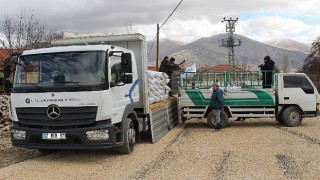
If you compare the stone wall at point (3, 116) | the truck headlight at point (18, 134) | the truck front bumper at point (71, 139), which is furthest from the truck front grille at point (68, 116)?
the stone wall at point (3, 116)

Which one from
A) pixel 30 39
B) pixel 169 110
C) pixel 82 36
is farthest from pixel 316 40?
pixel 82 36

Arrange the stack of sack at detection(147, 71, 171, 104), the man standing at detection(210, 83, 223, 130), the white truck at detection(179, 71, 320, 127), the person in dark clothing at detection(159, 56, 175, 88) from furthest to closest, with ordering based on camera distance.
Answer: the person in dark clothing at detection(159, 56, 175, 88) < the white truck at detection(179, 71, 320, 127) < the man standing at detection(210, 83, 223, 130) < the stack of sack at detection(147, 71, 171, 104)

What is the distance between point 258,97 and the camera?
47.1 feet

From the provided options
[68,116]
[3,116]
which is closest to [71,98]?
[68,116]

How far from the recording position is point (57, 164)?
8797 millimetres

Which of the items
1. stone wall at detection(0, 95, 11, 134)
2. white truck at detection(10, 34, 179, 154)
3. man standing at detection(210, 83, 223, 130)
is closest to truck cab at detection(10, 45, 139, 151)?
white truck at detection(10, 34, 179, 154)

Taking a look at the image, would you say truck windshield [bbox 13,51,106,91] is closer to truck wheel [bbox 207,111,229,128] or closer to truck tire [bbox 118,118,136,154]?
truck tire [bbox 118,118,136,154]

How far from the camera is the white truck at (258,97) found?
1441cm

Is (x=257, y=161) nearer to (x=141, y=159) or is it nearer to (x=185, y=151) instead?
(x=185, y=151)

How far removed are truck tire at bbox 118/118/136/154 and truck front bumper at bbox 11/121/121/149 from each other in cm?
67

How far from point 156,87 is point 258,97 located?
4075 mm

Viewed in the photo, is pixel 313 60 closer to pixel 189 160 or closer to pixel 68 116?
pixel 189 160

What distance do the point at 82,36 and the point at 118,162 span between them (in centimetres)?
388

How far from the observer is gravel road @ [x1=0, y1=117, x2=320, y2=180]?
7.77 meters
